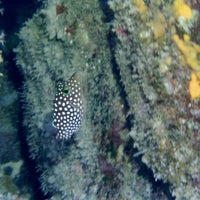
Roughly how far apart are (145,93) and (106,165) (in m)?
1.25

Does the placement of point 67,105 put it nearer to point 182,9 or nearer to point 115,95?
point 115,95

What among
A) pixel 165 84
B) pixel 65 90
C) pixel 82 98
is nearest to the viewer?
pixel 165 84

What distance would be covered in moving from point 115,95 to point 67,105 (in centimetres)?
60

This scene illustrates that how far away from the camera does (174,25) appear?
10.4 ft

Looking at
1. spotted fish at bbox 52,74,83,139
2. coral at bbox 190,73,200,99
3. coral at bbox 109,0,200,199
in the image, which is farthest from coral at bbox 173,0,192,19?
spotted fish at bbox 52,74,83,139

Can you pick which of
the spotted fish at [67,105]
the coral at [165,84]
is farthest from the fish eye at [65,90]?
the coral at [165,84]

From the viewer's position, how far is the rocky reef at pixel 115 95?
3.11 m

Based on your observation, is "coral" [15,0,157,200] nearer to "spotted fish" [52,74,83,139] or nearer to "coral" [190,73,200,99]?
"spotted fish" [52,74,83,139]

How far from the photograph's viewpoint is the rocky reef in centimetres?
311

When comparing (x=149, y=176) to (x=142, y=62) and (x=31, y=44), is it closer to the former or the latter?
(x=142, y=62)

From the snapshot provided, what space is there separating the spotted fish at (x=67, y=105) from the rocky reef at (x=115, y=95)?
11mm

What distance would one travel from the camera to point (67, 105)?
3529 mm

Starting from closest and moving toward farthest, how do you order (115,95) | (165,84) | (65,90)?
(165,84), (65,90), (115,95)

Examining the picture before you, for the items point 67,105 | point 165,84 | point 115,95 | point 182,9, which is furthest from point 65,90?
point 182,9
